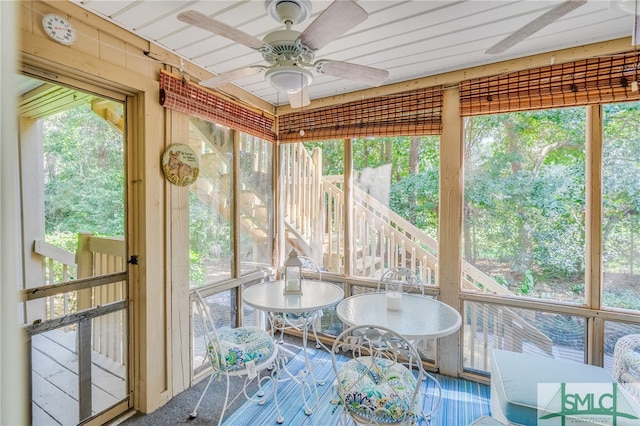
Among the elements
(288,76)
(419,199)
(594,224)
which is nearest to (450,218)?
(419,199)

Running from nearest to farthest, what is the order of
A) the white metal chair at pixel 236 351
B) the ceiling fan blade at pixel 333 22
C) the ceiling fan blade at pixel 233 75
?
the ceiling fan blade at pixel 333 22
the ceiling fan blade at pixel 233 75
the white metal chair at pixel 236 351

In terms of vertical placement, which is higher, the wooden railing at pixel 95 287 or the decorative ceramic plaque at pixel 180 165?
the decorative ceramic plaque at pixel 180 165

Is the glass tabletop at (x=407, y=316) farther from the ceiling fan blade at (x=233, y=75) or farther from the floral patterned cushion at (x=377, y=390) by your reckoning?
the ceiling fan blade at (x=233, y=75)

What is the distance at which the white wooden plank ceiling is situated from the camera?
5.29ft

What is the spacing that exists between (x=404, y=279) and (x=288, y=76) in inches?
84.3

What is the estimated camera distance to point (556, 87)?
2.13 meters

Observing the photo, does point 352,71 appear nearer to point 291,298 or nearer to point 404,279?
point 291,298

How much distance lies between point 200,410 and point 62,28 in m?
2.52

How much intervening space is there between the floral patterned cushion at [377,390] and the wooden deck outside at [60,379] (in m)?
1.62

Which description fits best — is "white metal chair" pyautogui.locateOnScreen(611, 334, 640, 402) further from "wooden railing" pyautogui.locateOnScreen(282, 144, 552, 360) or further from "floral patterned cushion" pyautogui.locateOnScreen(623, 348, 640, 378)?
"wooden railing" pyautogui.locateOnScreen(282, 144, 552, 360)

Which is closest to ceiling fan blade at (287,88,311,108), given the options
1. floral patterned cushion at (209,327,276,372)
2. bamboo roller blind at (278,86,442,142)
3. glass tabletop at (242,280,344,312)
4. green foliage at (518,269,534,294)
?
bamboo roller blind at (278,86,442,142)

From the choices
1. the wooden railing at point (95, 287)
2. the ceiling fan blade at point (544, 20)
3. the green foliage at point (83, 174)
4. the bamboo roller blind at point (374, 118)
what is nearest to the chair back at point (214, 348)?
the wooden railing at point (95, 287)

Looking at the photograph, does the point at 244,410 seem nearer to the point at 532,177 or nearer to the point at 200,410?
the point at 200,410

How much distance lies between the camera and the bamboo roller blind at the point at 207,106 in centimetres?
214
